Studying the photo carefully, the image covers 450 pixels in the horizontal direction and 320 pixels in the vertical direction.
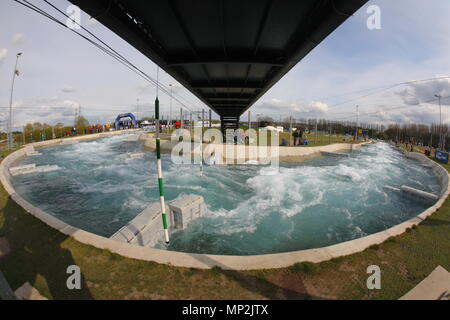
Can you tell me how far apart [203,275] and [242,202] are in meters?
8.05

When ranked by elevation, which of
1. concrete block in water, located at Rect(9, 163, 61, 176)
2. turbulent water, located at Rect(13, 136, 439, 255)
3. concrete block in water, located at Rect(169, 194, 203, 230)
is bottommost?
turbulent water, located at Rect(13, 136, 439, 255)

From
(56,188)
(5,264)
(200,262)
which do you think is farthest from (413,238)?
(56,188)

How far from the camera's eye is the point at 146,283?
3.93 meters

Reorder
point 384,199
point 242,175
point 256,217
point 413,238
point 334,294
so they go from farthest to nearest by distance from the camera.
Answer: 1. point 242,175
2. point 384,199
3. point 256,217
4. point 413,238
5. point 334,294

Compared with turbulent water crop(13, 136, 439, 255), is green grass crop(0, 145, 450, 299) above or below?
above

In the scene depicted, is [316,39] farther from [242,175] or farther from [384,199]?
[242,175]

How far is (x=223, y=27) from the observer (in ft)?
23.7

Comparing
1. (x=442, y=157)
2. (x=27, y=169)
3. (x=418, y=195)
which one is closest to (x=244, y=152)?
(x=418, y=195)

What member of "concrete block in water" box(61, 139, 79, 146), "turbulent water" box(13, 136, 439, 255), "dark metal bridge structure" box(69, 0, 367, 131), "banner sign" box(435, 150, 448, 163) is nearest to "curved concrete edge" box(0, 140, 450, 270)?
"turbulent water" box(13, 136, 439, 255)

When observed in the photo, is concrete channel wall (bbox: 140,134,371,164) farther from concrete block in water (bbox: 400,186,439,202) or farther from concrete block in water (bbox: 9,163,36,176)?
concrete block in water (bbox: 9,163,36,176)

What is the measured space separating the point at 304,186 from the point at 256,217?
724cm

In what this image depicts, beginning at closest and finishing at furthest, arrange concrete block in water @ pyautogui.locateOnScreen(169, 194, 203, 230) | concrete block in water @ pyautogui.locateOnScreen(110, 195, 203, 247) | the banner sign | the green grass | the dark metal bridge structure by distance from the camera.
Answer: the green grass, the dark metal bridge structure, concrete block in water @ pyautogui.locateOnScreen(110, 195, 203, 247), concrete block in water @ pyautogui.locateOnScreen(169, 194, 203, 230), the banner sign

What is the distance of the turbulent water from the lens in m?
8.05

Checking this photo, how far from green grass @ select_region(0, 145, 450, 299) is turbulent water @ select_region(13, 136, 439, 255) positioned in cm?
267
